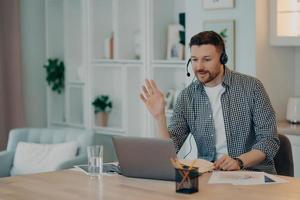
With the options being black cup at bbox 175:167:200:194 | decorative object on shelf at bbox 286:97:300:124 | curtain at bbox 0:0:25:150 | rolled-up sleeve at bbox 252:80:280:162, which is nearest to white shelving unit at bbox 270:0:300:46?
decorative object on shelf at bbox 286:97:300:124

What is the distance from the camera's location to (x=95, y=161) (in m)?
2.88

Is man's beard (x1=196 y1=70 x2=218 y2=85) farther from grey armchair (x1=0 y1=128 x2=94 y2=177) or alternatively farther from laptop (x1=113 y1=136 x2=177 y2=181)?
grey armchair (x1=0 y1=128 x2=94 y2=177)

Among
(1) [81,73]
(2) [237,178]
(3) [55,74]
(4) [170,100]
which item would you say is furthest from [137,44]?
(2) [237,178]

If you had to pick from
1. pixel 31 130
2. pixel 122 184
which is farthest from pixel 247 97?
pixel 31 130

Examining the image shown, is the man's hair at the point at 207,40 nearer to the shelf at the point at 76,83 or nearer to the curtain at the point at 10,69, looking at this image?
the shelf at the point at 76,83

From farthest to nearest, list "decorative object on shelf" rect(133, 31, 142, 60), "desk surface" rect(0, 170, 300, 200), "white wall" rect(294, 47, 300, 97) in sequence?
"decorative object on shelf" rect(133, 31, 142, 60)
"white wall" rect(294, 47, 300, 97)
"desk surface" rect(0, 170, 300, 200)

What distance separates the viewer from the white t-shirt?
325 cm

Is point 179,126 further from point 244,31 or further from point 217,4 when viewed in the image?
point 217,4

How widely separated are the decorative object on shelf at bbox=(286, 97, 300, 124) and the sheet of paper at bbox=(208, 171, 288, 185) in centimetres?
175

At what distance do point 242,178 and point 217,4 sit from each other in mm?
2084

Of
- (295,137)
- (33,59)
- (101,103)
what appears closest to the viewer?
(295,137)

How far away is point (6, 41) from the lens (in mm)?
6207

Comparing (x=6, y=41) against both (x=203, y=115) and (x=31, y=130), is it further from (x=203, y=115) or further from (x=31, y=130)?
(x=203, y=115)

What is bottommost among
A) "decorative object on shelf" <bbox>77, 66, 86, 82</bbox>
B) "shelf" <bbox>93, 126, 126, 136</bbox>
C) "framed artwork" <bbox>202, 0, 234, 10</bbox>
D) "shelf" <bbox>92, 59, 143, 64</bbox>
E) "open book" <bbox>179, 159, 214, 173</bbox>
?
"shelf" <bbox>93, 126, 126, 136</bbox>
